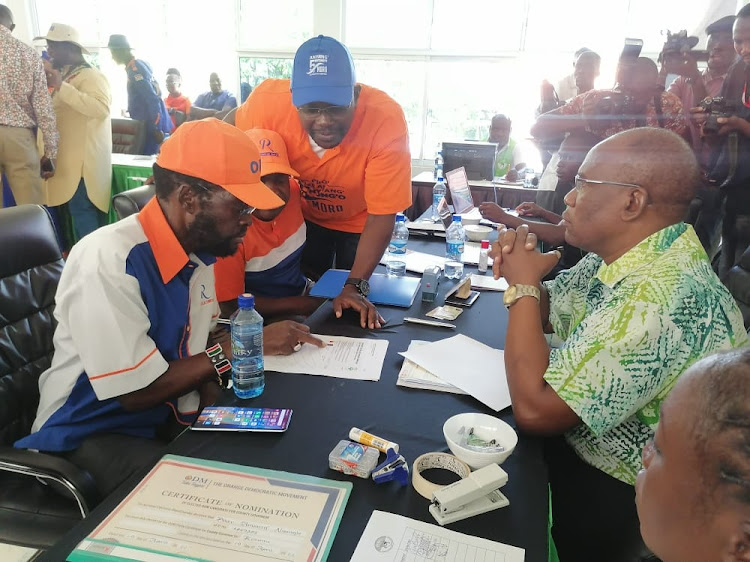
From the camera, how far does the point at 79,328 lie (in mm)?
1065

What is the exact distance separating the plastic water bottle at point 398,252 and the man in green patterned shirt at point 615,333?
769mm

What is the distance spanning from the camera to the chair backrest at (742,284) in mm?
1621

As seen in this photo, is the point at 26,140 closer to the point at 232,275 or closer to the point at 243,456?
the point at 232,275

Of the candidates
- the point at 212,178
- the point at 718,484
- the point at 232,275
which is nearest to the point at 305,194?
the point at 232,275

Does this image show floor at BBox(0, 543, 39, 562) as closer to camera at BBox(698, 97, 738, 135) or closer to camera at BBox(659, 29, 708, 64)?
camera at BBox(698, 97, 738, 135)

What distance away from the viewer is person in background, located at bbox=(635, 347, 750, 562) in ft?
1.66

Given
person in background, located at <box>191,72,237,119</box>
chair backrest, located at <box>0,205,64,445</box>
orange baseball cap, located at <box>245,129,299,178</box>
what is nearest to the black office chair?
chair backrest, located at <box>0,205,64,445</box>

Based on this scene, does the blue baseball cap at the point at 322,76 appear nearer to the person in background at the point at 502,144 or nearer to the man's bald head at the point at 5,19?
the man's bald head at the point at 5,19

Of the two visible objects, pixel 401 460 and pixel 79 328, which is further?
pixel 79 328

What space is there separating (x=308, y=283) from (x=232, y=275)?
501 mm

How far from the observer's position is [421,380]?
117 centimetres

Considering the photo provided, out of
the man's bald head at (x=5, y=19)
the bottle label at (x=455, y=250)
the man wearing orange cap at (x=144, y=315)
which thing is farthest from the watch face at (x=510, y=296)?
the man's bald head at (x=5, y=19)

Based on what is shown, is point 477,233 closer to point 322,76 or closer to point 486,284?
point 486,284

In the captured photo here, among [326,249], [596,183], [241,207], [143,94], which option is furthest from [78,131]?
[596,183]
